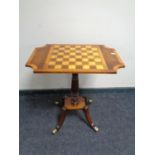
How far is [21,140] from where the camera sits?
1.91 metres

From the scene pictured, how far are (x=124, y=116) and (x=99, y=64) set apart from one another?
790 mm

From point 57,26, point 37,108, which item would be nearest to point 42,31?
point 57,26

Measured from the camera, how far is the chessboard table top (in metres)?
1.62

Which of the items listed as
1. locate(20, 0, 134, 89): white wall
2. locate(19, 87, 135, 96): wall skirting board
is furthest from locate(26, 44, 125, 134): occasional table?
locate(19, 87, 135, 96): wall skirting board

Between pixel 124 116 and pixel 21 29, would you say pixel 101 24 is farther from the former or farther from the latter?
pixel 124 116

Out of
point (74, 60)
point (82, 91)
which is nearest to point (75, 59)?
point (74, 60)

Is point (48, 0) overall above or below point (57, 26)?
above

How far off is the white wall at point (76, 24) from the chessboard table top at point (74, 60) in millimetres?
221

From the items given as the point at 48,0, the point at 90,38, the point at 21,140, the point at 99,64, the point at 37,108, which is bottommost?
the point at 21,140

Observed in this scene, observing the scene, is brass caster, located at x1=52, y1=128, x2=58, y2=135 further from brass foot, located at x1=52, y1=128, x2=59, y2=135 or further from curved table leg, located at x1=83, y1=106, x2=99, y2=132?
curved table leg, located at x1=83, y1=106, x2=99, y2=132

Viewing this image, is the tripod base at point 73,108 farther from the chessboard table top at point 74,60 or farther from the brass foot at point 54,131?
the chessboard table top at point 74,60

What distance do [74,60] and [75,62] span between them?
39 mm

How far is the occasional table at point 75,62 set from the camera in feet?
5.31

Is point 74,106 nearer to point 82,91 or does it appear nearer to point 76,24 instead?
point 82,91
